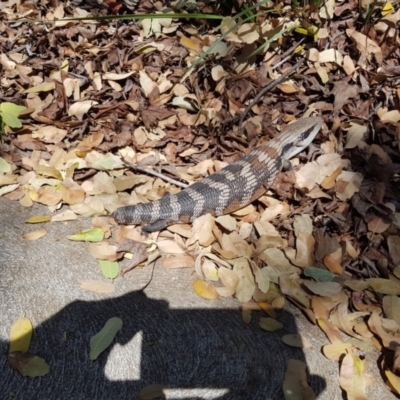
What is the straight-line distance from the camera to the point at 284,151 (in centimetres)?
394

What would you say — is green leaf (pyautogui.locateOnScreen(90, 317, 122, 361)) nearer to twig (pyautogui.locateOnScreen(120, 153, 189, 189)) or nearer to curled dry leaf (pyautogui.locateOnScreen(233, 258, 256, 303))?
curled dry leaf (pyautogui.locateOnScreen(233, 258, 256, 303))

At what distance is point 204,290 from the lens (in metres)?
2.98

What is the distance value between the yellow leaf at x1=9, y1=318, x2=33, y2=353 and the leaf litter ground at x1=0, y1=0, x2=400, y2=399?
0.46 metres

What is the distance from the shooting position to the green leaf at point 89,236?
3.26 meters

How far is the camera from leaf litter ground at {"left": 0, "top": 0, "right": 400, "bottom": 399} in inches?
119

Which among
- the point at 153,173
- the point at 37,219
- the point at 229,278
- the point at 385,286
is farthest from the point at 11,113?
the point at 385,286

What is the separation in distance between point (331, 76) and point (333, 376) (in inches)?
105

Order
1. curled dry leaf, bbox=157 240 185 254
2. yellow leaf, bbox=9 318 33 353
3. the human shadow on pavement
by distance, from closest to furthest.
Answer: the human shadow on pavement → yellow leaf, bbox=9 318 33 353 → curled dry leaf, bbox=157 240 185 254

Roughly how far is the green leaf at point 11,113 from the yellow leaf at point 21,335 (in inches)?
77.9

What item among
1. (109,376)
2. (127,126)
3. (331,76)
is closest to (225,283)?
(109,376)

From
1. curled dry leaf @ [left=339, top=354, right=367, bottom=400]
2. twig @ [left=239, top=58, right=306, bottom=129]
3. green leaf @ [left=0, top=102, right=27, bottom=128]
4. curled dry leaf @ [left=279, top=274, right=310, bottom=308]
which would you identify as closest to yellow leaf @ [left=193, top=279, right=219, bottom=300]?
curled dry leaf @ [left=279, top=274, right=310, bottom=308]

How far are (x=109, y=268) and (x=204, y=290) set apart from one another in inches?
26.1

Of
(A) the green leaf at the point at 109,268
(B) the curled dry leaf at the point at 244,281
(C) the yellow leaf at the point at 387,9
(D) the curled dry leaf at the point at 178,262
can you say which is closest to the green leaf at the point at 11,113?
(A) the green leaf at the point at 109,268

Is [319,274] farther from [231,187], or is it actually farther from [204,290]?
[231,187]
